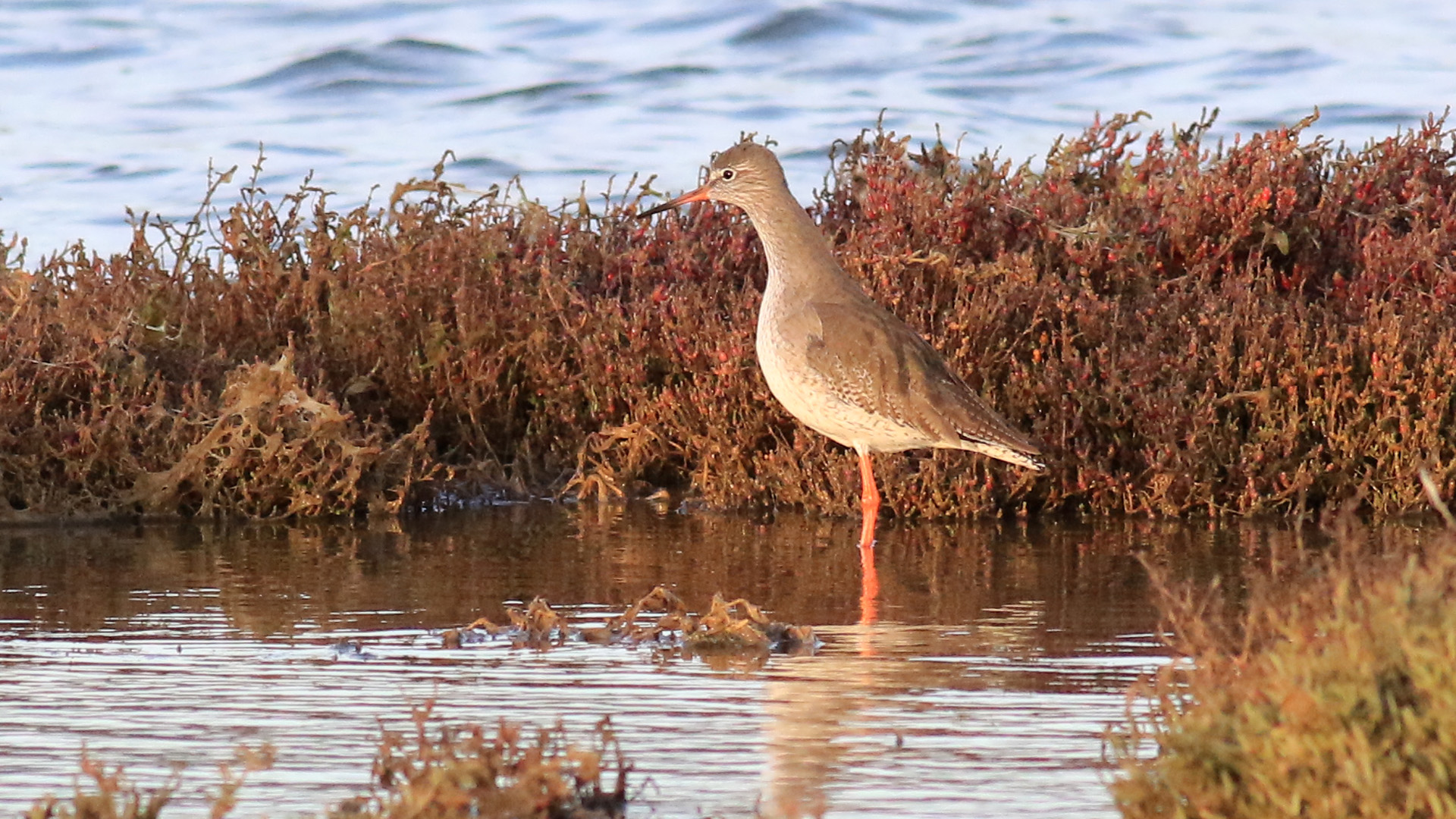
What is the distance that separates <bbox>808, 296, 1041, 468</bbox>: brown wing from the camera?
838cm

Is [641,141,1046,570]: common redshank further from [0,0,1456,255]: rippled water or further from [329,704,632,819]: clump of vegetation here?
[0,0,1456,255]: rippled water

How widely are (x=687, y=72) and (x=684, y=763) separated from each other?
Answer: 16.2 meters

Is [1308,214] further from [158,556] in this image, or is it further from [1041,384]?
[158,556]

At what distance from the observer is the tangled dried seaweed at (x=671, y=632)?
6.52m

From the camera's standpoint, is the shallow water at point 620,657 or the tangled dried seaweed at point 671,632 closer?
the shallow water at point 620,657

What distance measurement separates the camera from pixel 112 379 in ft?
28.5

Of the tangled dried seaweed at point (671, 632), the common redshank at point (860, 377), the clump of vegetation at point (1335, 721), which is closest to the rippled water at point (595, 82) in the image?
the common redshank at point (860, 377)

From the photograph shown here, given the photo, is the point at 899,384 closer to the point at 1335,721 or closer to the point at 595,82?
the point at 1335,721

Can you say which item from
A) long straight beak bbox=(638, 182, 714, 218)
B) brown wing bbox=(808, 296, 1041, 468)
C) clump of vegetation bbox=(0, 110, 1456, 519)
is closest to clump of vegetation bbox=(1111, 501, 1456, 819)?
brown wing bbox=(808, 296, 1041, 468)

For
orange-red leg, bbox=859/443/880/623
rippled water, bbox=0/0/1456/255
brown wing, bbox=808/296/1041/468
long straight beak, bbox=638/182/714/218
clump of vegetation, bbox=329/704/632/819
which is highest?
rippled water, bbox=0/0/1456/255

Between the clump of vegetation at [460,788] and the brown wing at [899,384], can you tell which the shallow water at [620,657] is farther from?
the brown wing at [899,384]

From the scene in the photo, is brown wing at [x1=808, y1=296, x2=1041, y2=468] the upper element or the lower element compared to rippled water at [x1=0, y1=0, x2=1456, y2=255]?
lower

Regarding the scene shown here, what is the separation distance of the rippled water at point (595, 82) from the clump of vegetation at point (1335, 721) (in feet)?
40.3

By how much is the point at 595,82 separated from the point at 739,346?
11750 millimetres
